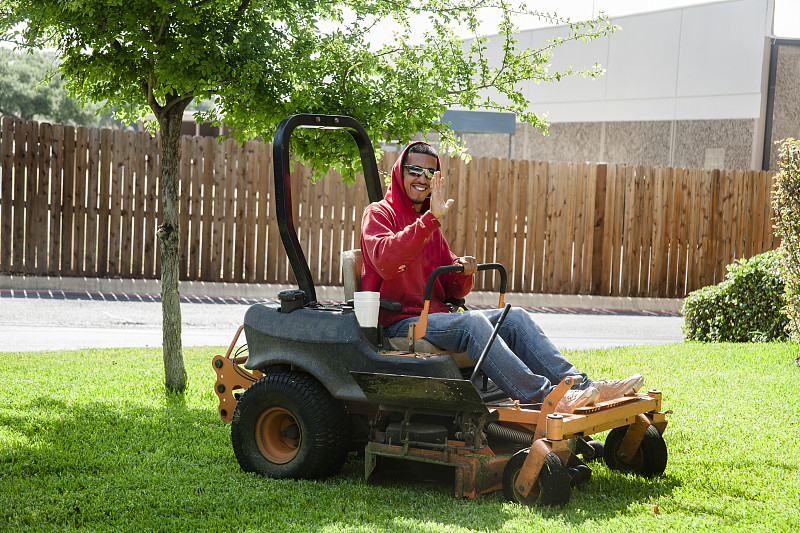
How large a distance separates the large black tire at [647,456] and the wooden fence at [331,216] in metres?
6.44

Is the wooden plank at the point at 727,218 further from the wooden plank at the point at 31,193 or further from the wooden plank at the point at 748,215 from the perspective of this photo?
the wooden plank at the point at 31,193

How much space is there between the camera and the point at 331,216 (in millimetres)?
12734

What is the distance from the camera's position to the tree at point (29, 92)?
108 ft

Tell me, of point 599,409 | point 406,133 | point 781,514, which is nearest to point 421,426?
point 599,409

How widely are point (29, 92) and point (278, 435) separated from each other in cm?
3214

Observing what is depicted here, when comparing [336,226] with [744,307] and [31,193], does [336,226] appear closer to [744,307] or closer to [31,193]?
[31,193]

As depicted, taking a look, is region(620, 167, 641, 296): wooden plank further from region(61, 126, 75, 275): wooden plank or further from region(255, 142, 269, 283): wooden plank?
region(61, 126, 75, 275): wooden plank

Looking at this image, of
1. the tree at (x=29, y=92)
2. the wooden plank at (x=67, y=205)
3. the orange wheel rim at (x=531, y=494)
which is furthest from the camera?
the tree at (x=29, y=92)

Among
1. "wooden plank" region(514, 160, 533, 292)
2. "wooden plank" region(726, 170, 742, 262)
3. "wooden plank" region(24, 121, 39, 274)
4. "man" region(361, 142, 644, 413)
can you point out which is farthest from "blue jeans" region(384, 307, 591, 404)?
"wooden plank" region(726, 170, 742, 262)

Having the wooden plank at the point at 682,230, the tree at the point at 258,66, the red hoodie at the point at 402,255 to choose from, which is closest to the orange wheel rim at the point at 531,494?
the red hoodie at the point at 402,255

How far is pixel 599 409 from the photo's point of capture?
4.14 metres

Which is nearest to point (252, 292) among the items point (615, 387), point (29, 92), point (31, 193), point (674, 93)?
point (31, 193)

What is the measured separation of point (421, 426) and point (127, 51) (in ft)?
11.7

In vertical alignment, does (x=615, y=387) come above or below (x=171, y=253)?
below
